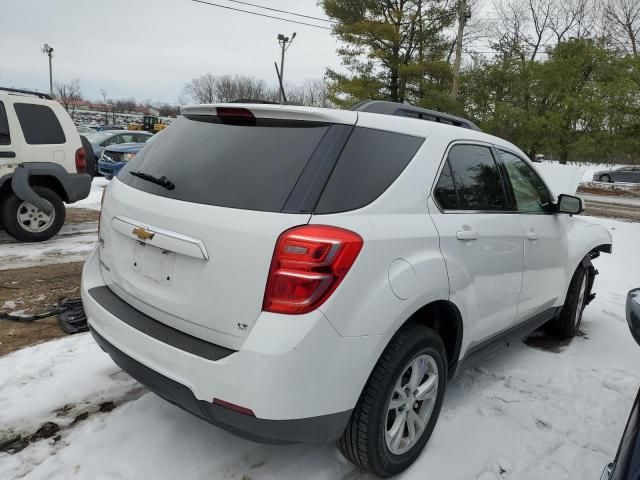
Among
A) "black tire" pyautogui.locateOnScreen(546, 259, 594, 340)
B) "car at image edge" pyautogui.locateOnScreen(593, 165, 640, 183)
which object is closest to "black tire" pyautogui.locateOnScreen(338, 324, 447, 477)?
"black tire" pyautogui.locateOnScreen(546, 259, 594, 340)

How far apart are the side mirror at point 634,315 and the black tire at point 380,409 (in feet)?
2.76

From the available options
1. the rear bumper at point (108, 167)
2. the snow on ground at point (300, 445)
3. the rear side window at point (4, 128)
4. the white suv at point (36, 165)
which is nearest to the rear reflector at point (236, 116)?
the snow on ground at point (300, 445)

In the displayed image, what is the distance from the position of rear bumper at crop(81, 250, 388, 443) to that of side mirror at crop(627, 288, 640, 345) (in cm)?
95

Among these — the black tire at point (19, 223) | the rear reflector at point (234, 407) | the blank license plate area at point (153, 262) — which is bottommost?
the black tire at point (19, 223)

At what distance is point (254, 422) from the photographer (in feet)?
6.09

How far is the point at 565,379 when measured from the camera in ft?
11.6

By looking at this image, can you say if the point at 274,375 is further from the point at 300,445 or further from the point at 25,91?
the point at 25,91

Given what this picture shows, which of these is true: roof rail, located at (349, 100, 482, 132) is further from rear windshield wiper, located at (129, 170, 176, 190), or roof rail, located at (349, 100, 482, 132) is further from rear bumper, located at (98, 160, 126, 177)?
rear bumper, located at (98, 160, 126, 177)

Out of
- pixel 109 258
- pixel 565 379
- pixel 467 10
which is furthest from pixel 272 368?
pixel 467 10

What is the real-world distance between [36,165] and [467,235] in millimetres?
6281

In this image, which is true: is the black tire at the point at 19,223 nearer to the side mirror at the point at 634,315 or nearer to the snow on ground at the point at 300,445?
the snow on ground at the point at 300,445

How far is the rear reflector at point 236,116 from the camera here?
7.49ft

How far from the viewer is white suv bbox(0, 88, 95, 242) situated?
21.1ft

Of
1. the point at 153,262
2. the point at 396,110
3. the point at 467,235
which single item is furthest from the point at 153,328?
the point at 396,110
